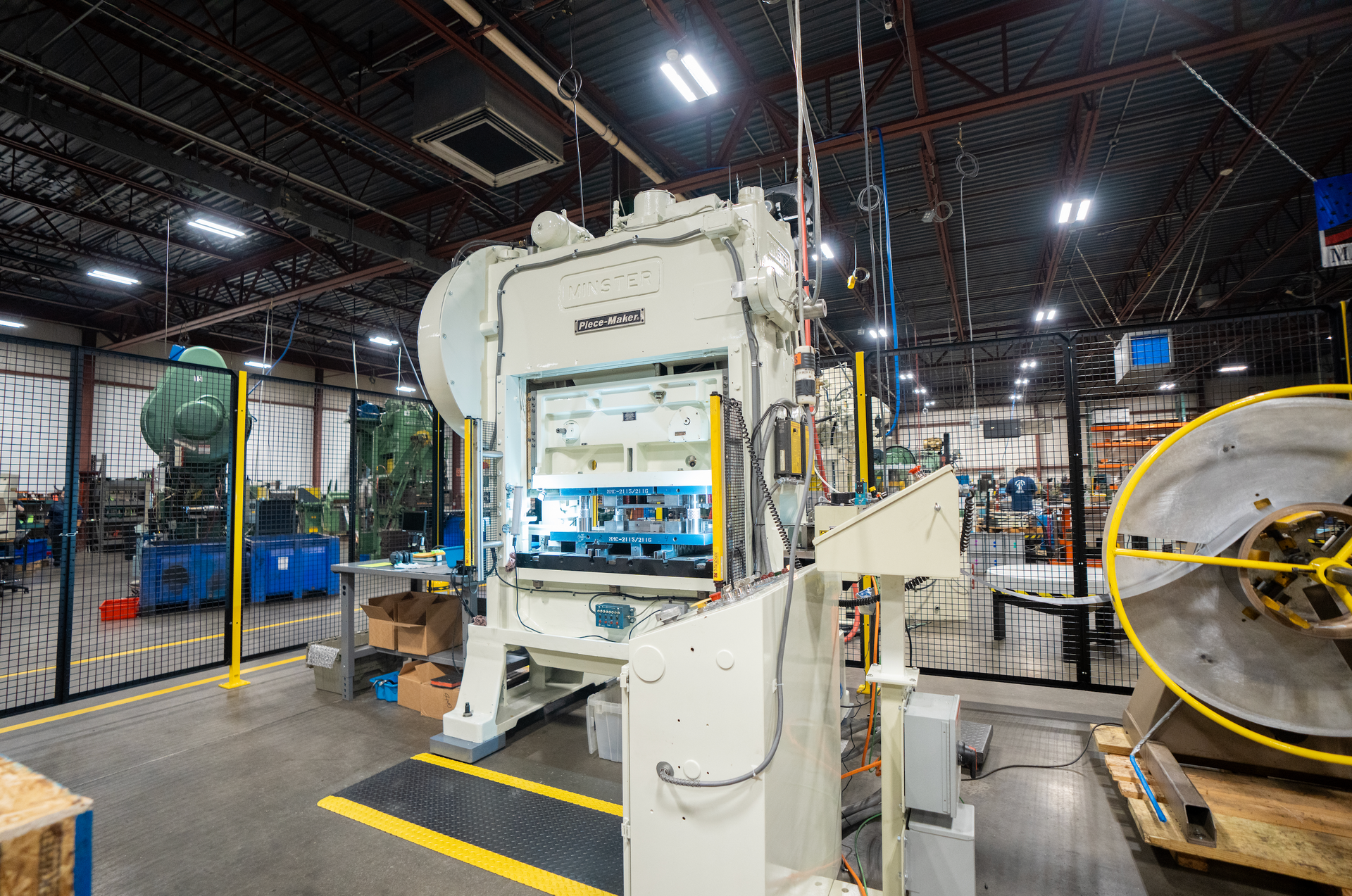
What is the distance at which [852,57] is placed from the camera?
5199mm

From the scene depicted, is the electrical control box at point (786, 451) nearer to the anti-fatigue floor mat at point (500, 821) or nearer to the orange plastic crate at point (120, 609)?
the anti-fatigue floor mat at point (500, 821)

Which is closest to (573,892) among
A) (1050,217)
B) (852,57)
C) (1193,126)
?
(852,57)

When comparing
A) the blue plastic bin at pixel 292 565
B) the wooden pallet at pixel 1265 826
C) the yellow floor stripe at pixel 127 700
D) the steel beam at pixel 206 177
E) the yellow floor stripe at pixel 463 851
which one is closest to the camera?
the wooden pallet at pixel 1265 826

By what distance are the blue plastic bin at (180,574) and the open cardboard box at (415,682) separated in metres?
3.82

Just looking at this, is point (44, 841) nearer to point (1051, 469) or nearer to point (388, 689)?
point (388, 689)

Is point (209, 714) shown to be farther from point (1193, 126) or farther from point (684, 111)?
point (1193, 126)

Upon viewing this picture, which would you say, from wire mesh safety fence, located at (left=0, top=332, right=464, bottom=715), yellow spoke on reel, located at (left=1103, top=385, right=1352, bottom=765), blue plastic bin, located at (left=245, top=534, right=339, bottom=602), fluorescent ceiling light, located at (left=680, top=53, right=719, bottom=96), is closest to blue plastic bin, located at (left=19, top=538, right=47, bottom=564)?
wire mesh safety fence, located at (left=0, top=332, right=464, bottom=715)

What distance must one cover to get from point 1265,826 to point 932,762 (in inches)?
55.8

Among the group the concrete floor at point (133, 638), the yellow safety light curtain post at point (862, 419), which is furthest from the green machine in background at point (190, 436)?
the yellow safety light curtain post at point (862, 419)

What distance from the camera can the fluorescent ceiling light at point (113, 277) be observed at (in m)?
9.70

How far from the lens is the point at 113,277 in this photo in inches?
392

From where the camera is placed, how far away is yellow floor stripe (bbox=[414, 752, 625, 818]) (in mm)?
2754

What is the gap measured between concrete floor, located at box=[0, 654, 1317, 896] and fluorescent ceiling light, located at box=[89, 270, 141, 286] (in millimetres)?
9025

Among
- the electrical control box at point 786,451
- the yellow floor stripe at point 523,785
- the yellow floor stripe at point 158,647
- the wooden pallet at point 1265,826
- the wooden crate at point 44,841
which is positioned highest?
the electrical control box at point 786,451
